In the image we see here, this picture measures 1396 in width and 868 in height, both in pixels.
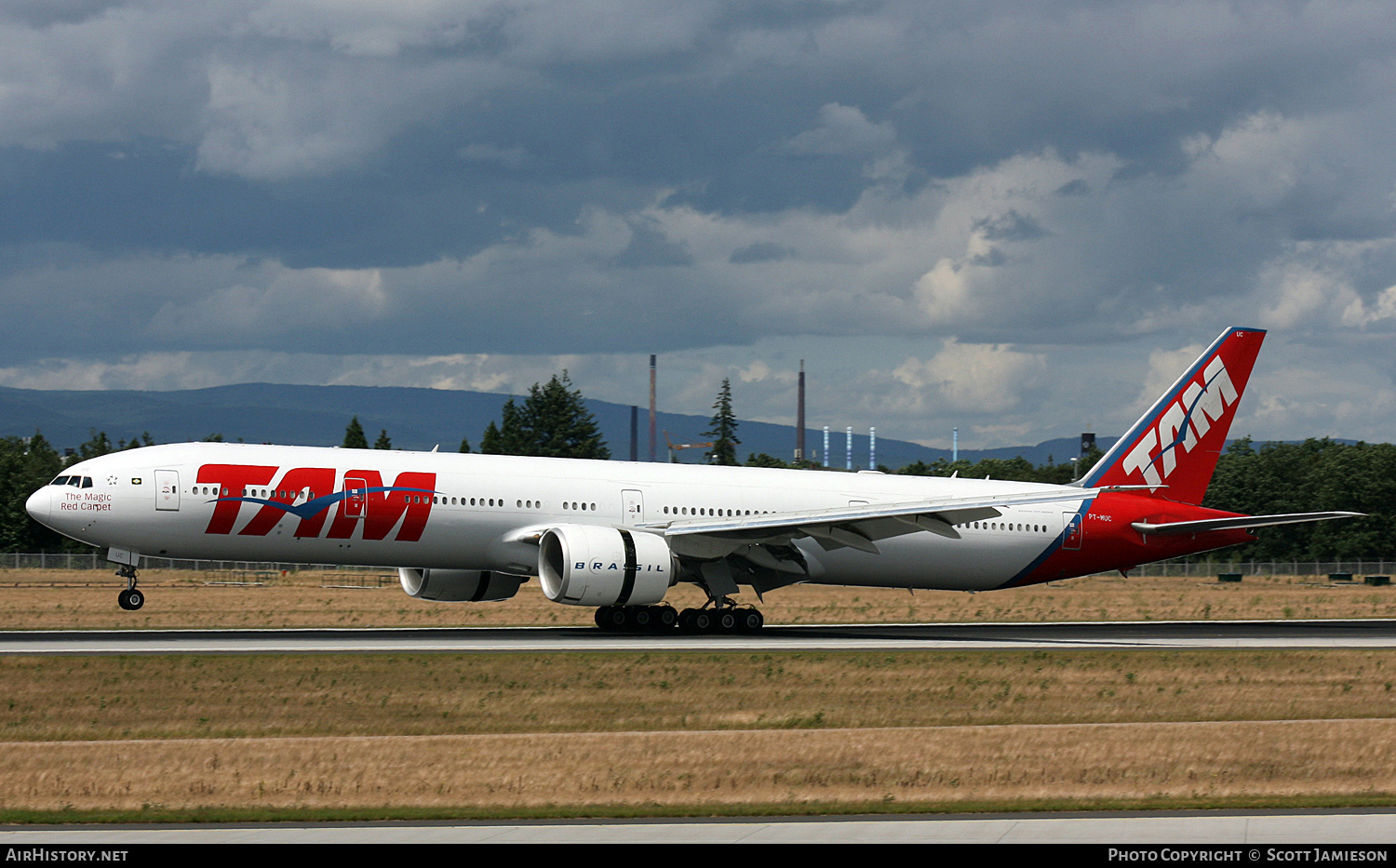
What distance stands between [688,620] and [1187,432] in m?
16.5

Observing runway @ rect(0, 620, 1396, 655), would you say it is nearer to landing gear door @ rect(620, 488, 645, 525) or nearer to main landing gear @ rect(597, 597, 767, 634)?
main landing gear @ rect(597, 597, 767, 634)

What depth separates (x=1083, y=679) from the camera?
85.5 feet

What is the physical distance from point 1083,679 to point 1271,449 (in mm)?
123369

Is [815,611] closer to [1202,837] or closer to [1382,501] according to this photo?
[1202,837]

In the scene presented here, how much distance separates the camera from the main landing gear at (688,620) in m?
34.1

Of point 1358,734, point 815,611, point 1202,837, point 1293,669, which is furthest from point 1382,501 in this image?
point 1202,837

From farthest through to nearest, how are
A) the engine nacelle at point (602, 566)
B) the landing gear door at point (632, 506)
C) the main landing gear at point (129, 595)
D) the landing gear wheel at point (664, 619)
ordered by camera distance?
the landing gear door at point (632, 506), the landing gear wheel at point (664, 619), the main landing gear at point (129, 595), the engine nacelle at point (602, 566)

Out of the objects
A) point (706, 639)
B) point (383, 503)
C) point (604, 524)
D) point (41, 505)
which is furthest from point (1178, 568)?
point (41, 505)

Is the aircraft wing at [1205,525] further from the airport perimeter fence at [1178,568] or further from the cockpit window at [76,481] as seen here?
the airport perimeter fence at [1178,568]

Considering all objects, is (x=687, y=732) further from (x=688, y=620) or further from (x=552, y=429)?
(x=552, y=429)

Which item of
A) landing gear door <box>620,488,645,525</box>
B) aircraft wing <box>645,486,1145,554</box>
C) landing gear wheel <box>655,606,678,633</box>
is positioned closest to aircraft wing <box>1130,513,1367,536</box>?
aircraft wing <box>645,486,1145,554</box>

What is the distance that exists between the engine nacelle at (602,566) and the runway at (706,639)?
1010 millimetres

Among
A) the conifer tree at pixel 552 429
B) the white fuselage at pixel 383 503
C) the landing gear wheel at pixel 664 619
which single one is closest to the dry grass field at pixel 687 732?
the white fuselage at pixel 383 503

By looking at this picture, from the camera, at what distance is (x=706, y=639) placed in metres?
32.6
